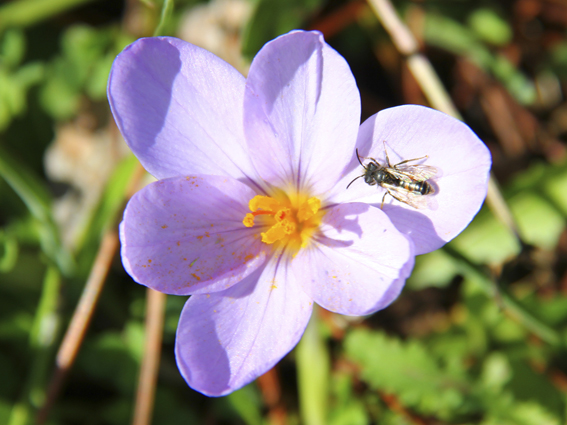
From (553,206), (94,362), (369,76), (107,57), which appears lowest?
(94,362)

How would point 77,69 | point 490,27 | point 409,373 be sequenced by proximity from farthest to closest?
1. point 490,27
2. point 77,69
3. point 409,373

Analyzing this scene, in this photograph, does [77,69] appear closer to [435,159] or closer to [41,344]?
[41,344]

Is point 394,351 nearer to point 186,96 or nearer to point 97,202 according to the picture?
point 186,96

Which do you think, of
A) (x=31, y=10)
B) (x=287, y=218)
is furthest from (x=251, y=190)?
(x=31, y=10)

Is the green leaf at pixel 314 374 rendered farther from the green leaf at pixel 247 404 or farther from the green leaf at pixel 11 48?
the green leaf at pixel 11 48

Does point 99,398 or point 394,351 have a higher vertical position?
point 394,351

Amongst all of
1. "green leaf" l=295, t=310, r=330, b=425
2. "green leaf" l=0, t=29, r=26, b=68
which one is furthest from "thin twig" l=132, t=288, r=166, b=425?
"green leaf" l=0, t=29, r=26, b=68

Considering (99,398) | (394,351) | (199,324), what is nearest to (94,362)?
(99,398)
